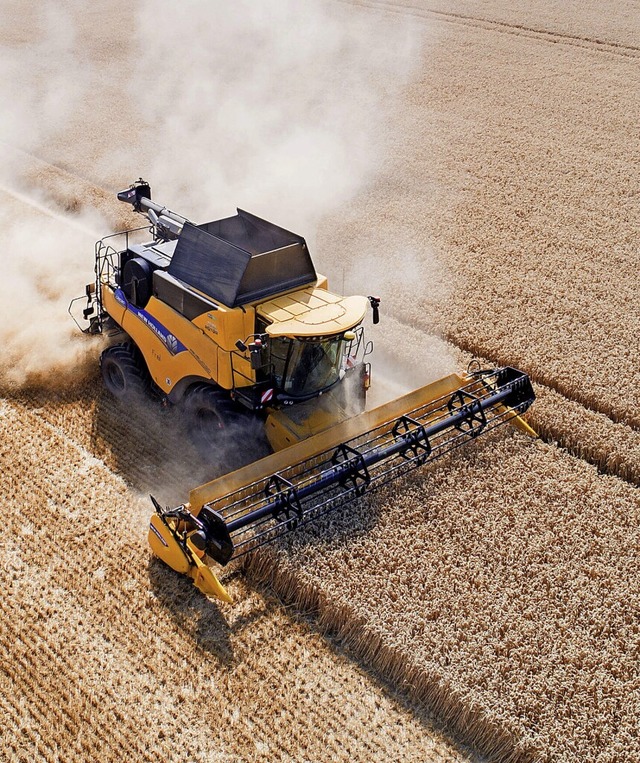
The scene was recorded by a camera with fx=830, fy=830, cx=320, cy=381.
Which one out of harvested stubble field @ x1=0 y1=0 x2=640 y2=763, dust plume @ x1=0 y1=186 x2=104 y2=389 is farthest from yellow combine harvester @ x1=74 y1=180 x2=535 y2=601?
dust plume @ x1=0 y1=186 x2=104 y2=389

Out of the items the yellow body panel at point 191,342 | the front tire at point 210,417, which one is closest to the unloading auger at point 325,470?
the front tire at point 210,417

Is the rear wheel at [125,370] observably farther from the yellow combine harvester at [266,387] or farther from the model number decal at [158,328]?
the model number decal at [158,328]

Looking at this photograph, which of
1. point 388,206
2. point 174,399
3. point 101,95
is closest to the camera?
point 174,399

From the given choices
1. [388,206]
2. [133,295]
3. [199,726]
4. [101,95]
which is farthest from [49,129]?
[199,726]

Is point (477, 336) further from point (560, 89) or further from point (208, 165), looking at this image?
point (560, 89)

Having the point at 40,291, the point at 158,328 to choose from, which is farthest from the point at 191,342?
the point at 40,291

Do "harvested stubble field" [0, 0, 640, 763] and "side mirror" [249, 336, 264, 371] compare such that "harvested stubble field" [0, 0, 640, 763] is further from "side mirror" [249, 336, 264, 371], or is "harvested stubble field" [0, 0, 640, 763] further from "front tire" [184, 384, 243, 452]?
"side mirror" [249, 336, 264, 371]
